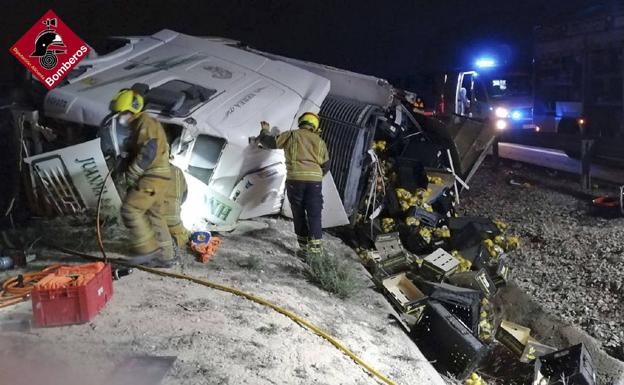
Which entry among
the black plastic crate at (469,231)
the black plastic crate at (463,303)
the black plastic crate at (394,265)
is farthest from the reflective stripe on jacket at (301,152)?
the black plastic crate at (469,231)

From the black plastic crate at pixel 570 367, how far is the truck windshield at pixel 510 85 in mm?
11214

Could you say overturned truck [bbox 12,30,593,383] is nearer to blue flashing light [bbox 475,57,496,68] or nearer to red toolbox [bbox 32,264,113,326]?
red toolbox [bbox 32,264,113,326]

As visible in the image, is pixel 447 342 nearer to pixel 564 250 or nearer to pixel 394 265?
pixel 394 265

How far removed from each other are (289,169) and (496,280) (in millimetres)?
2585

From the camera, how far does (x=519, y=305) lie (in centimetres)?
589

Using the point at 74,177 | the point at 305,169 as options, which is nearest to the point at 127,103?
the point at 74,177

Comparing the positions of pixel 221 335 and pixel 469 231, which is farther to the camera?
pixel 469 231

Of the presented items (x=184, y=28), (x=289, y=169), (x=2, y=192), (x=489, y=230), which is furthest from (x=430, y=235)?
(x=184, y=28)

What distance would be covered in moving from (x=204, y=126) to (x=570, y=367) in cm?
388

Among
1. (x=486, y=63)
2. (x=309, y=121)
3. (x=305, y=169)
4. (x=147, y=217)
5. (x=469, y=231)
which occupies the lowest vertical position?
(x=469, y=231)

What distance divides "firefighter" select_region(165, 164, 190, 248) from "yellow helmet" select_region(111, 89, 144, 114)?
0.61m

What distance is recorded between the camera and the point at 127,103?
4.87 meters

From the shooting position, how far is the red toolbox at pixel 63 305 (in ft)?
11.9

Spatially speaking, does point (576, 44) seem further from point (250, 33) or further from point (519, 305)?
point (250, 33)
